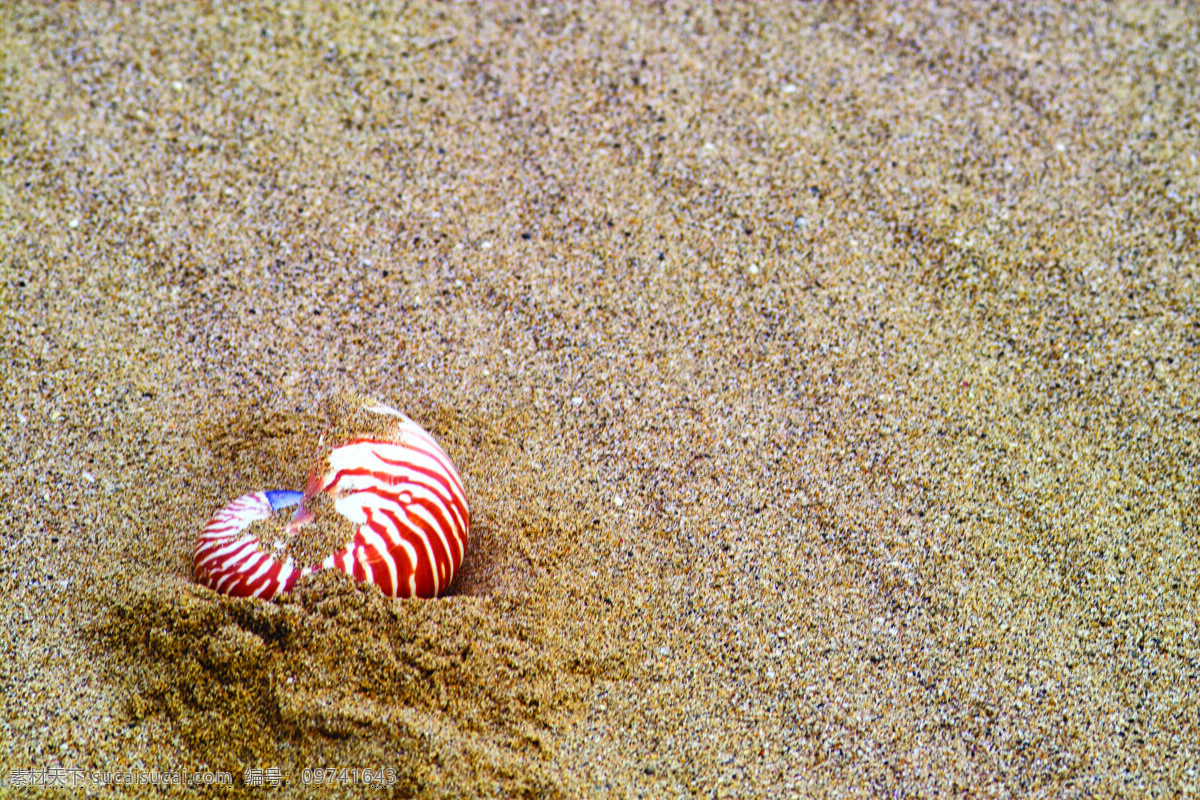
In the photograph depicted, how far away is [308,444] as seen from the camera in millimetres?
3273

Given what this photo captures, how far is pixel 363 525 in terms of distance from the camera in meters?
2.69

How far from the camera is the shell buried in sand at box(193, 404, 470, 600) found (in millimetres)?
2701

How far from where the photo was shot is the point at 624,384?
357cm

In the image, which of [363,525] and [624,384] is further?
[624,384]

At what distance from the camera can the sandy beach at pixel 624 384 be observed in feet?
8.81

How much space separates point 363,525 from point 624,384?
1.19m

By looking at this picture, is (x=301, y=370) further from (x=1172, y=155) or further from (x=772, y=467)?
(x=1172, y=155)

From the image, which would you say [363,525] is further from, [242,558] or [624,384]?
[624,384]

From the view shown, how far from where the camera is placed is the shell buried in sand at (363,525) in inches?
106

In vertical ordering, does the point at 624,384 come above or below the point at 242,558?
above

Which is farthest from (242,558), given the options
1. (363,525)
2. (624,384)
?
(624,384)

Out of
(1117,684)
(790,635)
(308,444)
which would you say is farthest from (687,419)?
(1117,684)

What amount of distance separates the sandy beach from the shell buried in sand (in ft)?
0.27

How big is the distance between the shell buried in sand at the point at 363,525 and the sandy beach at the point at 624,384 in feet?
0.27
